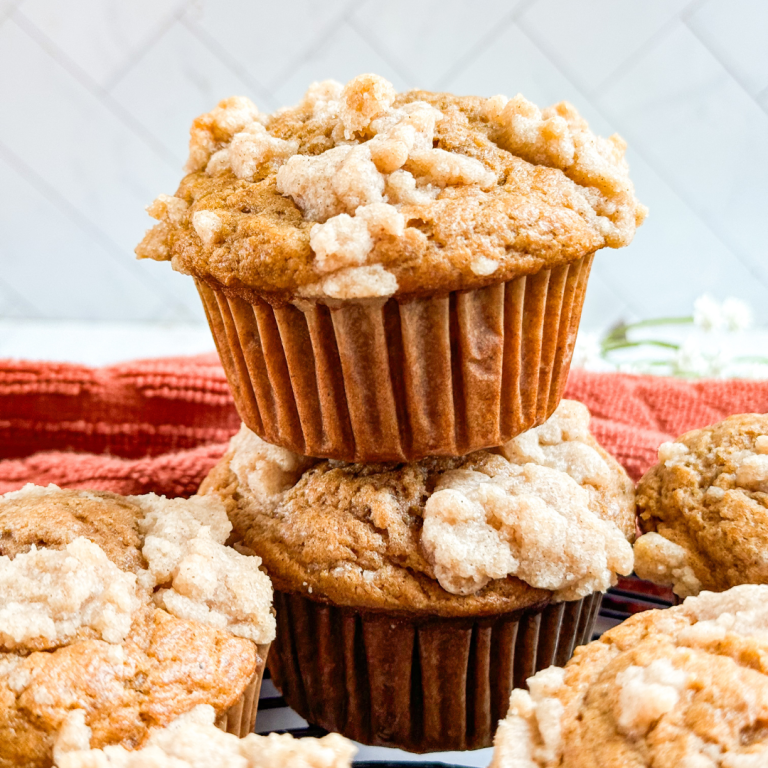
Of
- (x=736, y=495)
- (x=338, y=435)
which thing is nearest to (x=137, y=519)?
(x=338, y=435)

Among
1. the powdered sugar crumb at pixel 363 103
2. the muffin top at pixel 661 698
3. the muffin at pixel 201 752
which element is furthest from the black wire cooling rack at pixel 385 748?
the powdered sugar crumb at pixel 363 103

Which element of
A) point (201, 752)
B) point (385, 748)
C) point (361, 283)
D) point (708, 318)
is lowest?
point (385, 748)

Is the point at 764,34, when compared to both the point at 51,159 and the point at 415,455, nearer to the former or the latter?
the point at 415,455

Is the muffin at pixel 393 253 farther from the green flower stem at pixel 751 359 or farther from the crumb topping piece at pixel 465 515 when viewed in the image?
the green flower stem at pixel 751 359

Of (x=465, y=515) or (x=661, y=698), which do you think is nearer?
(x=661, y=698)

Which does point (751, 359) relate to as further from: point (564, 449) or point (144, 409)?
point (144, 409)

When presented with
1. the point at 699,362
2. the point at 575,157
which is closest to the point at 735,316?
the point at 699,362
